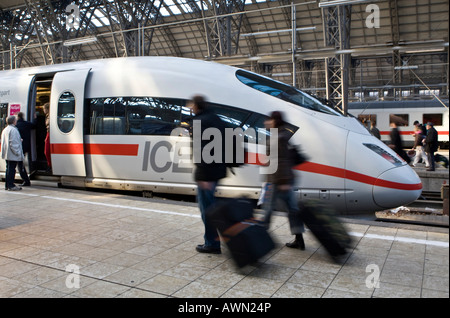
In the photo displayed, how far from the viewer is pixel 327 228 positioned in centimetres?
368

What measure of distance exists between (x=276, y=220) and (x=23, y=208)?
161 inches

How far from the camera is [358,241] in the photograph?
439 centimetres

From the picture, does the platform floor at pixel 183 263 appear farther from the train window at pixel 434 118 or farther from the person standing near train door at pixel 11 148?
the train window at pixel 434 118

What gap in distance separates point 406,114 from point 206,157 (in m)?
23.3

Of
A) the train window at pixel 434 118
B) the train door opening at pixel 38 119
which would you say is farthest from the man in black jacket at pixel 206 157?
the train window at pixel 434 118

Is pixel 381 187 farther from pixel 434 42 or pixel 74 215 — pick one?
pixel 434 42

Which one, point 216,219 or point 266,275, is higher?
point 216,219

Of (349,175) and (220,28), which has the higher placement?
(220,28)

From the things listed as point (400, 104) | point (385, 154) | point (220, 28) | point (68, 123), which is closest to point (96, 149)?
point (68, 123)

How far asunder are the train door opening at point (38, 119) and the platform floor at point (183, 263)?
364 cm

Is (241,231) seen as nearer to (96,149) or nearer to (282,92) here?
(282,92)
